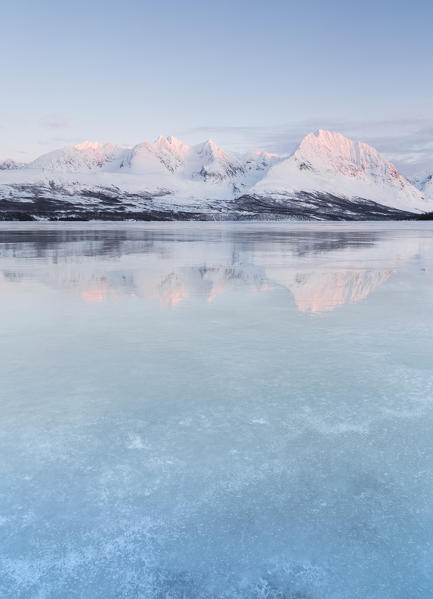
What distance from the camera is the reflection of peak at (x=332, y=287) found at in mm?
11831

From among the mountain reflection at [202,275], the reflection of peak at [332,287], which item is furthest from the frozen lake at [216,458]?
the mountain reflection at [202,275]

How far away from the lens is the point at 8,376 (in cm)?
650

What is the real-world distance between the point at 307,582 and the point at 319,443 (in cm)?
175

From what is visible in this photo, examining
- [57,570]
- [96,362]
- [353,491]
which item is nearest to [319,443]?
[353,491]

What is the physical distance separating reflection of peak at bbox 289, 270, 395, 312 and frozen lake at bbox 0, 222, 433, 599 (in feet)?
5.72

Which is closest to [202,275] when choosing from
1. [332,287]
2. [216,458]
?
[332,287]

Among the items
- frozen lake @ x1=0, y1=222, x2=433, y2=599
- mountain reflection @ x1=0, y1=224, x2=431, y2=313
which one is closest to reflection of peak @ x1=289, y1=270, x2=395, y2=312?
mountain reflection @ x1=0, y1=224, x2=431, y2=313

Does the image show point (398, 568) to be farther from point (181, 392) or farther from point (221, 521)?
point (181, 392)

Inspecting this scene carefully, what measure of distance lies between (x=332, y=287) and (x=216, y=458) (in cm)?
1043

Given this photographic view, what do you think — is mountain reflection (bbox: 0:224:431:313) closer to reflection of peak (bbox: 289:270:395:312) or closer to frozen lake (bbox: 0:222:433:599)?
reflection of peak (bbox: 289:270:395:312)

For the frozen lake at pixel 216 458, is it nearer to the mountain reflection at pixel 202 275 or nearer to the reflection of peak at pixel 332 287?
the reflection of peak at pixel 332 287

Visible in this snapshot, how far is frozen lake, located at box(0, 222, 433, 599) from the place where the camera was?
3.17 m

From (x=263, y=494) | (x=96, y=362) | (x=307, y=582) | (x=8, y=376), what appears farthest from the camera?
(x=96, y=362)

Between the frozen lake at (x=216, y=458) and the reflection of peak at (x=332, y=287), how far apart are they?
1744 mm
